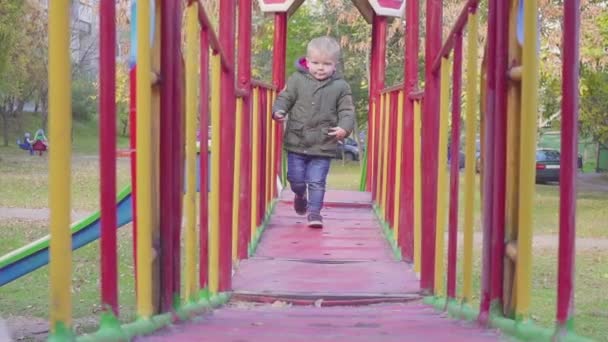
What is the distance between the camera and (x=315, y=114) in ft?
17.9

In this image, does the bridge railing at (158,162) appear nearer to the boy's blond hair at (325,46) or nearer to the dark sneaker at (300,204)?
the boy's blond hair at (325,46)

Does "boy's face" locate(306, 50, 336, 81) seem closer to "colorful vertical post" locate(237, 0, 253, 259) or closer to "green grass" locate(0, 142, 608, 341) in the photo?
"colorful vertical post" locate(237, 0, 253, 259)

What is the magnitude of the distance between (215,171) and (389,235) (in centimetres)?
212

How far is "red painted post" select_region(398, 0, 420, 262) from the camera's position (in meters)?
4.51

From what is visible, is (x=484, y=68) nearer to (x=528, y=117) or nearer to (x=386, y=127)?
(x=528, y=117)

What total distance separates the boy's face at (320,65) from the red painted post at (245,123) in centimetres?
68

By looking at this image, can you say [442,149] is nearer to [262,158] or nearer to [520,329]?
[520,329]

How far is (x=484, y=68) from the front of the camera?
2.50 metres

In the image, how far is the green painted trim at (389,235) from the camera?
4.68 metres

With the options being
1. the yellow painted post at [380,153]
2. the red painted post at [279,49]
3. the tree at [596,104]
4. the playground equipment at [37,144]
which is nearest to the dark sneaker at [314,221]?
the yellow painted post at [380,153]

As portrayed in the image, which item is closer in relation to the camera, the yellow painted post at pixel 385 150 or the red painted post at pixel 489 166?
the red painted post at pixel 489 166

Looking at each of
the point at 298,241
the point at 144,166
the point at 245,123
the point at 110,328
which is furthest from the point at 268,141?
the point at 110,328

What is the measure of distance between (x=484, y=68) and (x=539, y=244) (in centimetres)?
900

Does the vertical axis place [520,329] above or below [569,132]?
below
